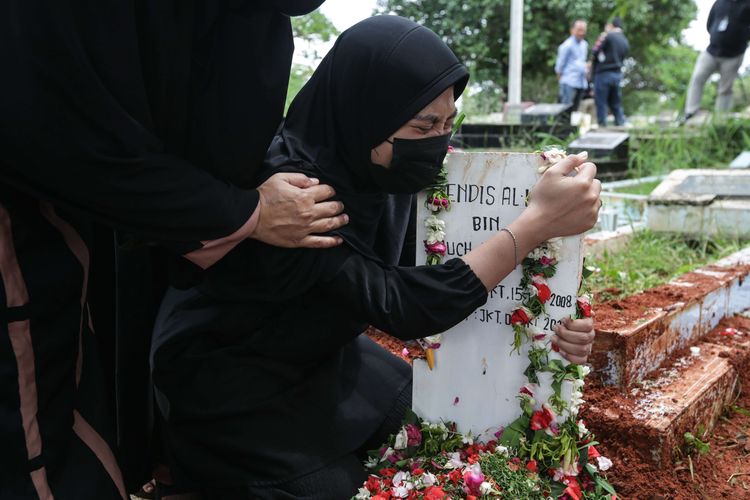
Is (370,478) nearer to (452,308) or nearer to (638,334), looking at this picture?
(452,308)

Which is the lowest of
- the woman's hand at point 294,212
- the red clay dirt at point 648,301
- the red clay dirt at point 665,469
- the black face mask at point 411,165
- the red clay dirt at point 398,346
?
the red clay dirt at point 665,469

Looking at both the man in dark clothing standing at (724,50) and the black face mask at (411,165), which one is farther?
the man in dark clothing standing at (724,50)

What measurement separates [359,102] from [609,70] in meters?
11.8

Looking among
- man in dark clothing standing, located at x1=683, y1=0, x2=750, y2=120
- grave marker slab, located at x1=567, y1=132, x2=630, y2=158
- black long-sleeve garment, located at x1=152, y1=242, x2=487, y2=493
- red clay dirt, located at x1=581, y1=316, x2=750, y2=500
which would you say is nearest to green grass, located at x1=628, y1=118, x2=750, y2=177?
grave marker slab, located at x1=567, y1=132, x2=630, y2=158

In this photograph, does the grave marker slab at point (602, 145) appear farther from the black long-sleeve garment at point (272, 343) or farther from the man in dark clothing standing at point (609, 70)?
the black long-sleeve garment at point (272, 343)

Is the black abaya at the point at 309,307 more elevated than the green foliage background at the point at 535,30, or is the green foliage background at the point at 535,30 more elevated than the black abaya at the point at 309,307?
the green foliage background at the point at 535,30

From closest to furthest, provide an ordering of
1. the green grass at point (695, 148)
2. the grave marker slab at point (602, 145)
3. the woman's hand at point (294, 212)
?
the woman's hand at point (294, 212) < the green grass at point (695, 148) < the grave marker slab at point (602, 145)

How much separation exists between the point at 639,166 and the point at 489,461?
6.49 m

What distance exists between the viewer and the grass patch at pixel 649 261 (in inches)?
145

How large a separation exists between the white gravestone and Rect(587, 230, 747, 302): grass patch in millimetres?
1522

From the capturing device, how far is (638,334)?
2543 mm

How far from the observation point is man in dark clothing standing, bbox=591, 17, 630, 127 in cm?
1234

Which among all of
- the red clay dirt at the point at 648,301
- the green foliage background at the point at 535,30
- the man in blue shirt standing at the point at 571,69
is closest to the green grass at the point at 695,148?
the red clay dirt at the point at 648,301

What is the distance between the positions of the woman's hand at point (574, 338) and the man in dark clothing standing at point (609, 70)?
11207 millimetres
